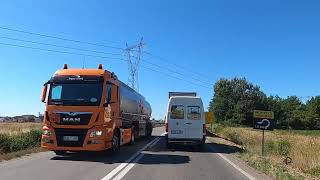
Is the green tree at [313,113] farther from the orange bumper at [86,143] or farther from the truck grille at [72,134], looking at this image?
the truck grille at [72,134]

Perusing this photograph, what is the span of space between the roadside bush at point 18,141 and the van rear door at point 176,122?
695 centimetres

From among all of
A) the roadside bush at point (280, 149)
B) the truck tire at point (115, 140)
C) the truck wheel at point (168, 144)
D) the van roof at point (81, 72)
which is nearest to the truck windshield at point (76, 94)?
the van roof at point (81, 72)

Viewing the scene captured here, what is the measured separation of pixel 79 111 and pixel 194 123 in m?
8.02

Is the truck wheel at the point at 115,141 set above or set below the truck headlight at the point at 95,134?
below

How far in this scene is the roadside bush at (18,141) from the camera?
2389cm

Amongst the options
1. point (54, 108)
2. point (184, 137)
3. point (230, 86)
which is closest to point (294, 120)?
point (230, 86)

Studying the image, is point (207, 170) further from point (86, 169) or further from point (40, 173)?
point (40, 173)

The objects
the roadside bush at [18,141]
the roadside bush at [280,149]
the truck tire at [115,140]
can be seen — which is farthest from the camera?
the roadside bush at [280,149]

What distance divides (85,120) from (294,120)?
113 metres

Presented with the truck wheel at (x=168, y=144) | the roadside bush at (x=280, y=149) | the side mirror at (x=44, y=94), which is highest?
the side mirror at (x=44, y=94)

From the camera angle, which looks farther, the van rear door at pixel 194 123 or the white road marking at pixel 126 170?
the van rear door at pixel 194 123

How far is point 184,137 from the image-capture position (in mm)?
24719

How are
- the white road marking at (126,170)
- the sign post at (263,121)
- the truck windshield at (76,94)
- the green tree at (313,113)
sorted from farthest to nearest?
the green tree at (313,113)
the sign post at (263,121)
the truck windshield at (76,94)
the white road marking at (126,170)

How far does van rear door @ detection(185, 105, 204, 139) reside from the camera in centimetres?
2472
